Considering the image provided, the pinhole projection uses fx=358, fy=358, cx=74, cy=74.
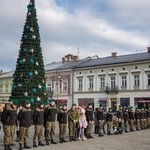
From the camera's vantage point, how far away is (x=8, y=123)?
13.5 meters

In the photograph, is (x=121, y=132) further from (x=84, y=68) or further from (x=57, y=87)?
(x=57, y=87)

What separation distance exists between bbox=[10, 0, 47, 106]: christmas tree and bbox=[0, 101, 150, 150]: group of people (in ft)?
18.4

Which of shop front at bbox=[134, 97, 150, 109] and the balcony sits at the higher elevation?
the balcony

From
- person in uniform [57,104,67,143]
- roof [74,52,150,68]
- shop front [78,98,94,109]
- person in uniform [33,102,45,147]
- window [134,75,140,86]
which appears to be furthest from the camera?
shop front [78,98,94,109]

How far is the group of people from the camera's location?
543 inches

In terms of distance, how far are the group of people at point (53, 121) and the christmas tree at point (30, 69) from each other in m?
5.59

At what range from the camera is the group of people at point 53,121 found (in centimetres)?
1379

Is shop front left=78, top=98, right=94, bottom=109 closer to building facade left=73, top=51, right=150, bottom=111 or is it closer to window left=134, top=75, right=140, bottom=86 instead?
building facade left=73, top=51, right=150, bottom=111

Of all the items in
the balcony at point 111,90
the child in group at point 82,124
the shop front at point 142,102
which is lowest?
the child in group at point 82,124

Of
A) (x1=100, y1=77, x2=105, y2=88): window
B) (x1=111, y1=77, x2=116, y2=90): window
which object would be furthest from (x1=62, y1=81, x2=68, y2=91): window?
(x1=111, y1=77, x2=116, y2=90): window

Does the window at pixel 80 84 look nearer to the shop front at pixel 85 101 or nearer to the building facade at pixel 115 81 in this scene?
→ the building facade at pixel 115 81

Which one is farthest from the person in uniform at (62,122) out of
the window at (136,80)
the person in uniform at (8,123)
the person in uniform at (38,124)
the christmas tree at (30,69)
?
the window at (136,80)

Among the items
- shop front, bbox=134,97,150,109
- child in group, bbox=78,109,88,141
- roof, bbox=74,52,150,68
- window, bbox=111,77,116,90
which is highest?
roof, bbox=74,52,150,68

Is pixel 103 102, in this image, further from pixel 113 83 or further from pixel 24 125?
pixel 24 125
